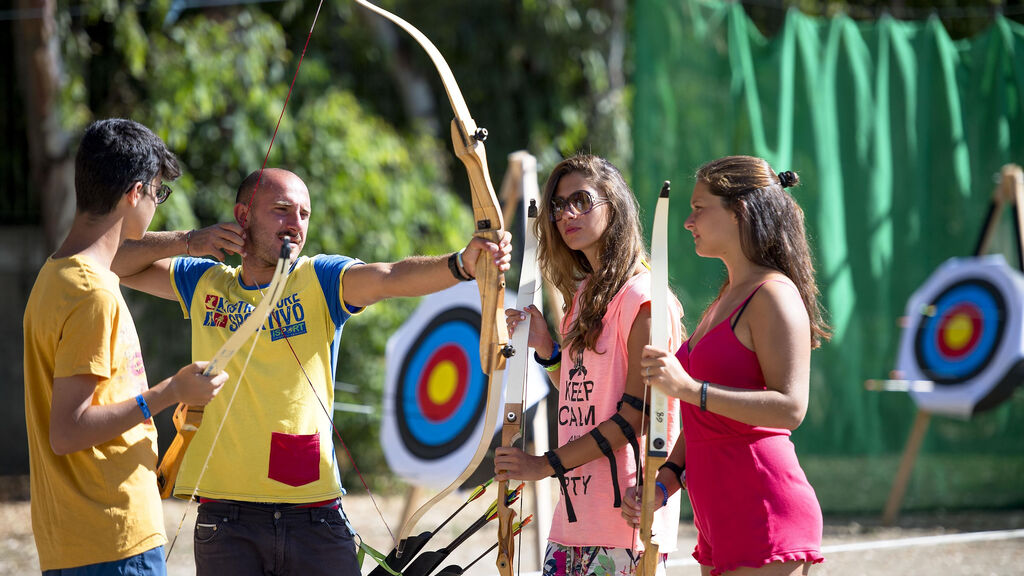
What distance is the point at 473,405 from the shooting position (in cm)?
446

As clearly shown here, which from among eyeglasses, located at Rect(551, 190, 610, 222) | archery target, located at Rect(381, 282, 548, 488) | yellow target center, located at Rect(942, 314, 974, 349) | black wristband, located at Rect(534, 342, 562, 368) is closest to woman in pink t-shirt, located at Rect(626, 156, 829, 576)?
eyeglasses, located at Rect(551, 190, 610, 222)

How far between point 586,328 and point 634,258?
0.21 meters

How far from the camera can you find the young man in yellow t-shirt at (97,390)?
72.6 inches

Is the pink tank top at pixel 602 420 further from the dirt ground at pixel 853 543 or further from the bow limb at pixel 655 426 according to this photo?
the dirt ground at pixel 853 543

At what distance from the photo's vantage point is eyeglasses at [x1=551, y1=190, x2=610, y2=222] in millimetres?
2279

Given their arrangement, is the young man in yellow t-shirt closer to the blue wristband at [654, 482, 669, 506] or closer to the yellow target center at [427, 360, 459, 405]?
the blue wristband at [654, 482, 669, 506]

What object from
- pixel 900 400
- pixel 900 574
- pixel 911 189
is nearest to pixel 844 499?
pixel 900 400

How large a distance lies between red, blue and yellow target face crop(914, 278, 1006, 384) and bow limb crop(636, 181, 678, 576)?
4243 mm

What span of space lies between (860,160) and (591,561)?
4.41 meters

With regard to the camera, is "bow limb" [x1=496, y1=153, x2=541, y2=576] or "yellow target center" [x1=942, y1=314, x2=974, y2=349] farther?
"yellow target center" [x1=942, y1=314, x2=974, y2=349]

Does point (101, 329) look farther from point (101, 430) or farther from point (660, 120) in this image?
point (660, 120)

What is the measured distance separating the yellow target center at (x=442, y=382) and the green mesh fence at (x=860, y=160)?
1510 mm

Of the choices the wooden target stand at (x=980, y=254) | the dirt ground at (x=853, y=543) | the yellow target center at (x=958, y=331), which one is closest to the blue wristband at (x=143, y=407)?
the dirt ground at (x=853, y=543)

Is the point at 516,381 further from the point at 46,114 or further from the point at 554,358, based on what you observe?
the point at 46,114
